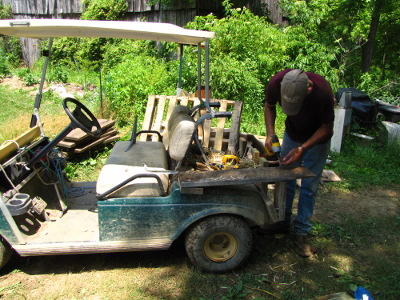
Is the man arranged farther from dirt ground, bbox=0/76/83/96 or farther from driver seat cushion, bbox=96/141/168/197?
dirt ground, bbox=0/76/83/96

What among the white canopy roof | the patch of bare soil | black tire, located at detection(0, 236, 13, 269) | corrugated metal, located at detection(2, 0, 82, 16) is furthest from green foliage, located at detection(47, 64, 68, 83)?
black tire, located at detection(0, 236, 13, 269)

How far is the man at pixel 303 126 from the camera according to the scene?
2.86 m

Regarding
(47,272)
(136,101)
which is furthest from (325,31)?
(47,272)

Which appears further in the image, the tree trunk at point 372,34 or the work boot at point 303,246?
the tree trunk at point 372,34

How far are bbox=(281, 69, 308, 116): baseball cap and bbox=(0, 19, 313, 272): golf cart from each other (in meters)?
0.55

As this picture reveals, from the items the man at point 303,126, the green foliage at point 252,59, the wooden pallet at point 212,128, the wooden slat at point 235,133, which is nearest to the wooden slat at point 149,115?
the wooden pallet at point 212,128

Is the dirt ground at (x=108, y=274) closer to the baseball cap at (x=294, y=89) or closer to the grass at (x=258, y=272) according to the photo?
the grass at (x=258, y=272)

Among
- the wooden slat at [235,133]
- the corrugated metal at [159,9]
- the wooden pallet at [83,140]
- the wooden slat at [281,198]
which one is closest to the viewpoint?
the wooden slat at [281,198]

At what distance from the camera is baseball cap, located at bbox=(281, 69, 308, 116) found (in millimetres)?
2789

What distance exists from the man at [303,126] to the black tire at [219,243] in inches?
26.4

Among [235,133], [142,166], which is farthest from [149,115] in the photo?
[142,166]

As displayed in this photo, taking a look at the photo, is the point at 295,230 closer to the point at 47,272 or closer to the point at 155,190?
the point at 155,190

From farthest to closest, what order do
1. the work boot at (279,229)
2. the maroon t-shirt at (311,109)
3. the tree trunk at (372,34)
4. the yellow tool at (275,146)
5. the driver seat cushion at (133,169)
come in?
the tree trunk at (372,34) → the work boot at (279,229) → the yellow tool at (275,146) → the maroon t-shirt at (311,109) → the driver seat cushion at (133,169)

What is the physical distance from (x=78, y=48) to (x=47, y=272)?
10911 millimetres
